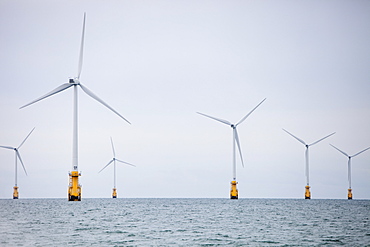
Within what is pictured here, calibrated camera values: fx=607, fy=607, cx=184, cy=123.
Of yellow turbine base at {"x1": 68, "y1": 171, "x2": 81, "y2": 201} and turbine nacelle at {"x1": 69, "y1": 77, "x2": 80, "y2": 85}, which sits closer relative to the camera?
turbine nacelle at {"x1": 69, "y1": 77, "x2": 80, "y2": 85}

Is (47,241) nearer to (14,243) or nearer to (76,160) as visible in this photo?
(14,243)

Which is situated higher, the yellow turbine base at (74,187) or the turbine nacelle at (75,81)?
the turbine nacelle at (75,81)

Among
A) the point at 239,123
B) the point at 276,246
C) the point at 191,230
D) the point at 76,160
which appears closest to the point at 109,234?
the point at 191,230

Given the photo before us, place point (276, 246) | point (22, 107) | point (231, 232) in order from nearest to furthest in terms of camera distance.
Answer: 1. point (276, 246)
2. point (231, 232)
3. point (22, 107)

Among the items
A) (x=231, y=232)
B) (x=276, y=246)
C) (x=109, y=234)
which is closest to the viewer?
(x=276, y=246)

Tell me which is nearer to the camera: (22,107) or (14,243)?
(14,243)

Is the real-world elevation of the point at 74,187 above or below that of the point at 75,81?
below

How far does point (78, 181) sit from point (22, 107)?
1119 inches

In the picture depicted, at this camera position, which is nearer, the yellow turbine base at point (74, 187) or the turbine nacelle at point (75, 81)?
the turbine nacelle at point (75, 81)

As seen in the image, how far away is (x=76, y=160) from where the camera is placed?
4594 inches

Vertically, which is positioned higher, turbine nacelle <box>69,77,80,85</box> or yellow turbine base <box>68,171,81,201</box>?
turbine nacelle <box>69,77,80,85</box>

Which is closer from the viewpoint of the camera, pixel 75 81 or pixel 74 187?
pixel 75 81

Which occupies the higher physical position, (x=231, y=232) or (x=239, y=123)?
(x=239, y=123)

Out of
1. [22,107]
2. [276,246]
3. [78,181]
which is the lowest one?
[276,246]
